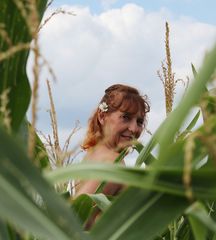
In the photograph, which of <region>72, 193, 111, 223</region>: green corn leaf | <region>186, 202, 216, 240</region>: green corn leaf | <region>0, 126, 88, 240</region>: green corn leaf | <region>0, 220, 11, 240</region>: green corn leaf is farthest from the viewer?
<region>72, 193, 111, 223</region>: green corn leaf

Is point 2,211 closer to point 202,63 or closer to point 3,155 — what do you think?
point 3,155

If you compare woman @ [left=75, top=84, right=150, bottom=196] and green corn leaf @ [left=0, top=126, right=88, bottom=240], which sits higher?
green corn leaf @ [left=0, top=126, right=88, bottom=240]

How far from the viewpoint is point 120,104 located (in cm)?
261

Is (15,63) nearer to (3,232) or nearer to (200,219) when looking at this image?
(3,232)

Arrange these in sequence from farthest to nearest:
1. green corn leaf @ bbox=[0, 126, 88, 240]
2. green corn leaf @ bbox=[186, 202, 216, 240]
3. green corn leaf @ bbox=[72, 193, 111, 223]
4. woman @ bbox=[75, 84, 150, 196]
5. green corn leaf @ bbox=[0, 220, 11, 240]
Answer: woman @ bbox=[75, 84, 150, 196], green corn leaf @ bbox=[72, 193, 111, 223], green corn leaf @ bbox=[0, 220, 11, 240], green corn leaf @ bbox=[186, 202, 216, 240], green corn leaf @ bbox=[0, 126, 88, 240]

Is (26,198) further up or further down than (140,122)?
further up

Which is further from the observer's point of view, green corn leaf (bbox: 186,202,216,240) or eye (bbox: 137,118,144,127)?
eye (bbox: 137,118,144,127)

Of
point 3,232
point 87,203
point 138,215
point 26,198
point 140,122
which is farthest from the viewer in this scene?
point 140,122

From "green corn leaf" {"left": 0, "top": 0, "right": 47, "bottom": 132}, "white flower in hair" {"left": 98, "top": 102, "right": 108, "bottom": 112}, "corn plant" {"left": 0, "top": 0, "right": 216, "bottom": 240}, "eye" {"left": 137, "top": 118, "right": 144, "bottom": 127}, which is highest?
"green corn leaf" {"left": 0, "top": 0, "right": 47, "bottom": 132}

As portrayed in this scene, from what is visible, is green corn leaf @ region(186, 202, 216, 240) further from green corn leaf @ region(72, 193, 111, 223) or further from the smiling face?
the smiling face

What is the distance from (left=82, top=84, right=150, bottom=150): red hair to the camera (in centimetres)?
259

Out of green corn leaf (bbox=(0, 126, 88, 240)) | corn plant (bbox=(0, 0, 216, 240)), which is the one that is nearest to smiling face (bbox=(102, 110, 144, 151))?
corn plant (bbox=(0, 0, 216, 240))

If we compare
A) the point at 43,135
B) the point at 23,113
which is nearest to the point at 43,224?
the point at 23,113

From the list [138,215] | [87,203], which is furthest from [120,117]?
[138,215]
